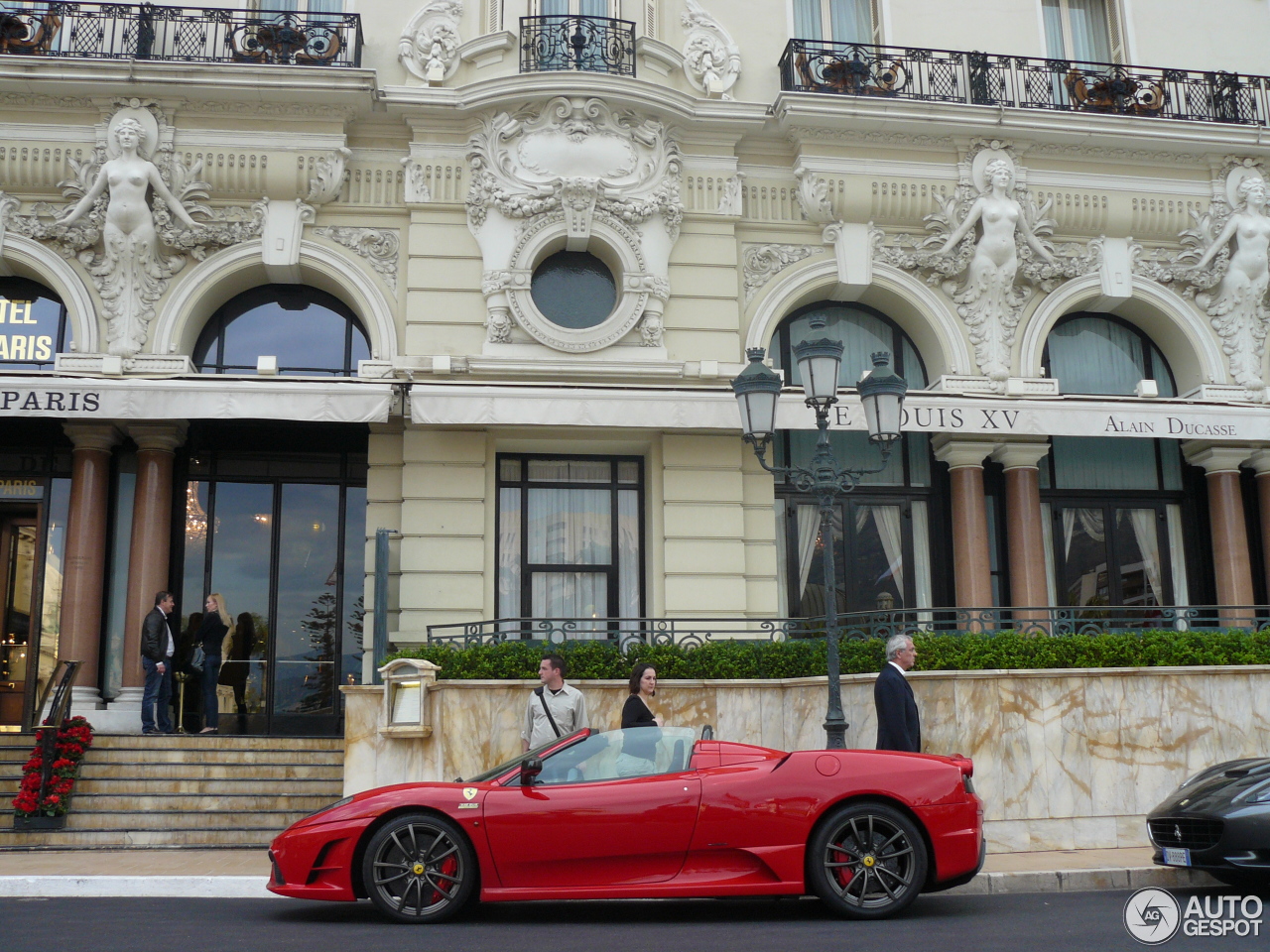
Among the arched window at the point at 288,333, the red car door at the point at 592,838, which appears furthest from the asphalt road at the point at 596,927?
the arched window at the point at 288,333

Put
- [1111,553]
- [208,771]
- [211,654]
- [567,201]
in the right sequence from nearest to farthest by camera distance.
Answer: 1. [208,771]
2. [211,654]
3. [567,201]
4. [1111,553]

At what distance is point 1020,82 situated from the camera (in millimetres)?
18062

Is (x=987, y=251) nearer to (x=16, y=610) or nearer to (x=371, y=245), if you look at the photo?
(x=371, y=245)

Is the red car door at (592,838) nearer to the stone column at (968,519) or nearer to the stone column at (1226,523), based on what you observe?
the stone column at (968,519)

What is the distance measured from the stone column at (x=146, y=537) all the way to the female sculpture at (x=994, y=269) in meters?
11.0

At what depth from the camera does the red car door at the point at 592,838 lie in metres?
7.62

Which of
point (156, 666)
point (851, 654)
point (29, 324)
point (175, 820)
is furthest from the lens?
point (29, 324)

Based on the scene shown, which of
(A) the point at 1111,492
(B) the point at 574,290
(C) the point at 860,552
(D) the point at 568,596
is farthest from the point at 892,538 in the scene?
(B) the point at 574,290

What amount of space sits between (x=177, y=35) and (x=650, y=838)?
13.6 m

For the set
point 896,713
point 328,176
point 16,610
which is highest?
point 328,176

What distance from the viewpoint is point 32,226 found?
16047 millimetres

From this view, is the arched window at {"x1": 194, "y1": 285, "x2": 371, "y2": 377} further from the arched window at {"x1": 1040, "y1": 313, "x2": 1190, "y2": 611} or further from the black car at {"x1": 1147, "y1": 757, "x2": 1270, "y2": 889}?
the black car at {"x1": 1147, "y1": 757, "x2": 1270, "y2": 889}

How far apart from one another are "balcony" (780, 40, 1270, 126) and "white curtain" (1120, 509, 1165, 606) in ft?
19.0

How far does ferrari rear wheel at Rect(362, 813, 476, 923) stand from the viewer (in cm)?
766
